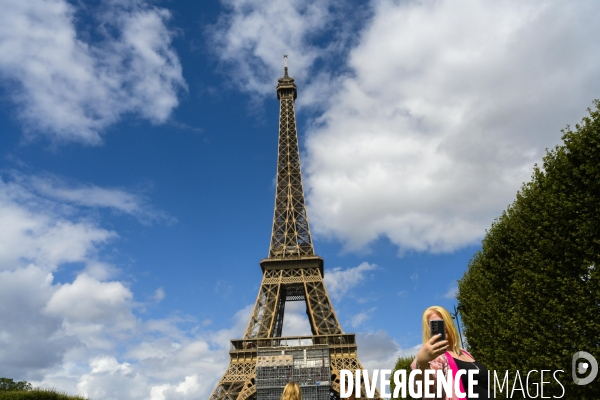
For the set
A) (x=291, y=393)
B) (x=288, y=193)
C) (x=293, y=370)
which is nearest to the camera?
(x=291, y=393)

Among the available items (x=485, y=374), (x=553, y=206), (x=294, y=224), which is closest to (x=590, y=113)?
(x=553, y=206)

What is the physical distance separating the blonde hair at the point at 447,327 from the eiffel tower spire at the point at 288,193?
156ft

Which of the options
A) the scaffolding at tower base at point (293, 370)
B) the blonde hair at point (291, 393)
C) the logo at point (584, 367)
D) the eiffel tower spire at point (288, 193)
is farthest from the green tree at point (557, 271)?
the eiffel tower spire at point (288, 193)

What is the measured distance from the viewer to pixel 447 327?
3.68 m

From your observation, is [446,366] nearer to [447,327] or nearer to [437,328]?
[447,327]

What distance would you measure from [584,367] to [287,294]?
40.5 meters

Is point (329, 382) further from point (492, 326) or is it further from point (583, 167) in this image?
point (583, 167)

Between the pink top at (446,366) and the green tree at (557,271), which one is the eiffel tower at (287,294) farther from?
the pink top at (446,366)

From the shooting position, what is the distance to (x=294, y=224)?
54906 mm

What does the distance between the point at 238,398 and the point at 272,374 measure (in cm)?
380

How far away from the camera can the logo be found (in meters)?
14.0

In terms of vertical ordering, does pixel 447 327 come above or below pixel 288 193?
below

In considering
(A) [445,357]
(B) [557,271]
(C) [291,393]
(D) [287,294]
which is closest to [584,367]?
(B) [557,271]

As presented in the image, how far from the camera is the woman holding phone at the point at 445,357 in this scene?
3.44 m
